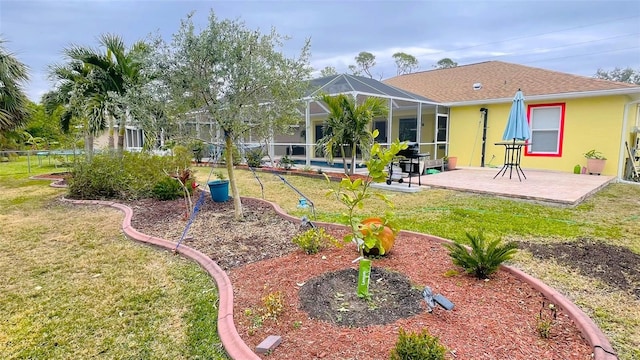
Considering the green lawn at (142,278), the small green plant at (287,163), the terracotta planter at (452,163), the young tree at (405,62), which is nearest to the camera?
the green lawn at (142,278)

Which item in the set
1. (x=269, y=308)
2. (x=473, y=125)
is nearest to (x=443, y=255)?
(x=269, y=308)

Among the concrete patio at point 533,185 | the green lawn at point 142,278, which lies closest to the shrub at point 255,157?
the concrete patio at point 533,185

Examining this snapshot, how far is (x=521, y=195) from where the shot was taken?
275 inches

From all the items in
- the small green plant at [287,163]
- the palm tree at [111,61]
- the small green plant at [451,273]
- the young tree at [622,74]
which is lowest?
the small green plant at [451,273]

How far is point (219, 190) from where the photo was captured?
255 inches

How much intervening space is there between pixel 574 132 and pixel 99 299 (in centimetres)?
1313

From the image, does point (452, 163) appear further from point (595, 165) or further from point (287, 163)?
point (287, 163)

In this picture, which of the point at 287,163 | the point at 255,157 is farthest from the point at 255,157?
the point at 287,163

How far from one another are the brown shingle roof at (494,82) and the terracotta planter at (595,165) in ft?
7.12

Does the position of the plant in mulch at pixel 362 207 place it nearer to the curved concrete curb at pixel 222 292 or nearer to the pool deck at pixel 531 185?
the curved concrete curb at pixel 222 292

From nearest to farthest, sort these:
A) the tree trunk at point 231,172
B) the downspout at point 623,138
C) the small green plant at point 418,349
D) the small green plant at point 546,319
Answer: the small green plant at point 418,349 → the small green plant at point 546,319 → the tree trunk at point 231,172 → the downspout at point 623,138

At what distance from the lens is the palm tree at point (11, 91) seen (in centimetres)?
944

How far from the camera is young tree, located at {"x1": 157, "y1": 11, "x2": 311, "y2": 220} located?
4266 mm

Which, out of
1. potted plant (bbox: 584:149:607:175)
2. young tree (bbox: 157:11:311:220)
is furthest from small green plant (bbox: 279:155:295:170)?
potted plant (bbox: 584:149:607:175)
